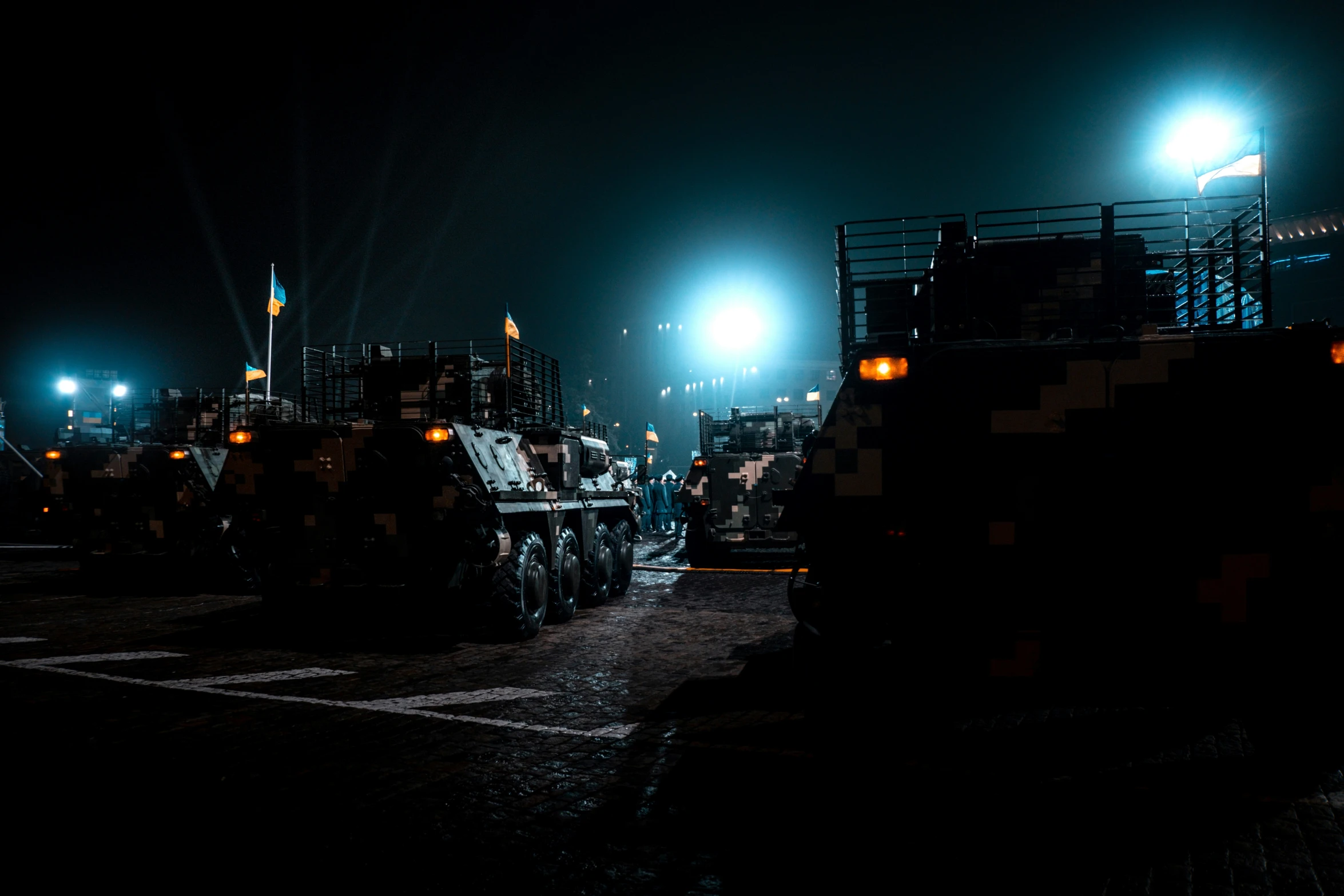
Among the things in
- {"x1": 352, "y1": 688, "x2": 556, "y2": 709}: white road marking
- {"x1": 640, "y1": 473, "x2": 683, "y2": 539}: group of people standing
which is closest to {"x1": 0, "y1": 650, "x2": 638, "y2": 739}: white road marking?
{"x1": 352, "y1": 688, "x2": 556, "y2": 709}: white road marking

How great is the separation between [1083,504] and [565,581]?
7186mm

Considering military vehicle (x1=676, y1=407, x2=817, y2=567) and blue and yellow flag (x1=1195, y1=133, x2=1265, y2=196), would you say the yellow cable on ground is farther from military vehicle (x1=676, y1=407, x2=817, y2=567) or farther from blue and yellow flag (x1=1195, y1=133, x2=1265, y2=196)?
blue and yellow flag (x1=1195, y1=133, x2=1265, y2=196)

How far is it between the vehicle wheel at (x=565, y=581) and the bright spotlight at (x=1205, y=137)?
11.0 metres

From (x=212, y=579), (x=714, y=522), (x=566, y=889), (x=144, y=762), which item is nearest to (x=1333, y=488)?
(x=566, y=889)

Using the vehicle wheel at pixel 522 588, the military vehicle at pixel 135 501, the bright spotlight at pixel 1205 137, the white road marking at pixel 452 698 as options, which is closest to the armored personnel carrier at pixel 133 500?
the military vehicle at pixel 135 501

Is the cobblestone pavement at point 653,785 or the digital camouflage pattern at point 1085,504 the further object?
the digital camouflage pattern at point 1085,504

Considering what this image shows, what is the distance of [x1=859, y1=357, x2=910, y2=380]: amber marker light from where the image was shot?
4.00 meters

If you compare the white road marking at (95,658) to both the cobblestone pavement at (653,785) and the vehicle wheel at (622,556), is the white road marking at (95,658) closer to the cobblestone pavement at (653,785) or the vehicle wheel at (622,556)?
the cobblestone pavement at (653,785)

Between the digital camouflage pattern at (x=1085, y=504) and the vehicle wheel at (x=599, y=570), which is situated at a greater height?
the digital camouflage pattern at (x=1085, y=504)

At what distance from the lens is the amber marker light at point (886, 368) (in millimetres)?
3998

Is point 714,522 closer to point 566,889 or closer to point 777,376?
point 566,889

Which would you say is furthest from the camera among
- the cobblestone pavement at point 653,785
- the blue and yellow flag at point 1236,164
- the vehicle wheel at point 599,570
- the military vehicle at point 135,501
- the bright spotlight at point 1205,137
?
the military vehicle at point 135,501

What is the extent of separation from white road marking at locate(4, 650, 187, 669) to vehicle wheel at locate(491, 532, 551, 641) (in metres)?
3.01

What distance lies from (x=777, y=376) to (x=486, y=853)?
318ft
